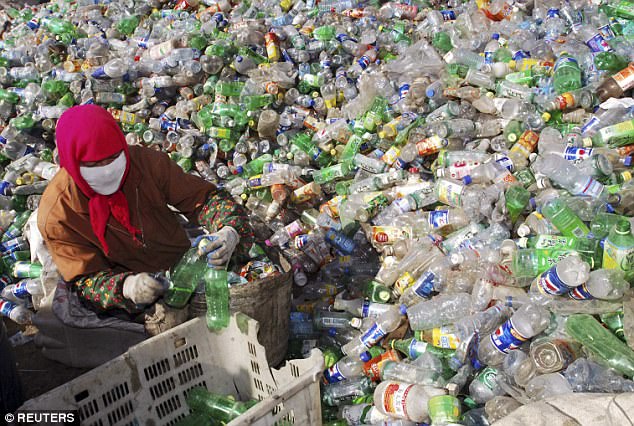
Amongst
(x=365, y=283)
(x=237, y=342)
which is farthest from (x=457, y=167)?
(x=237, y=342)

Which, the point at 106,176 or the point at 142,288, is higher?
the point at 106,176

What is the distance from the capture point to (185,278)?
11.3ft

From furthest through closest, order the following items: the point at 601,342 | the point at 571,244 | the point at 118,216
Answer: the point at 118,216, the point at 571,244, the point at 601,342

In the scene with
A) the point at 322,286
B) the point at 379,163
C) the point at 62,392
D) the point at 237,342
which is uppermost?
the point at 62,392

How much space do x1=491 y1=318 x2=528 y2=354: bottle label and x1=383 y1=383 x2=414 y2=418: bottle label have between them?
53 centimetres

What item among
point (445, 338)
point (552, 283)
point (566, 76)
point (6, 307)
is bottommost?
point (6, 307)

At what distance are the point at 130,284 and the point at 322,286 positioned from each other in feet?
5.66

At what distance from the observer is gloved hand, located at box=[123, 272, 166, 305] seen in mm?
2982

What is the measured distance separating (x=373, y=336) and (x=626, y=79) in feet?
9.05

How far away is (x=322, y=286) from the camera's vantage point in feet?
14.6

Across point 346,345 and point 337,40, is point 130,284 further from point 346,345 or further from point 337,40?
point 337,40

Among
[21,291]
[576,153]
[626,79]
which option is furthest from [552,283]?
[21,291]

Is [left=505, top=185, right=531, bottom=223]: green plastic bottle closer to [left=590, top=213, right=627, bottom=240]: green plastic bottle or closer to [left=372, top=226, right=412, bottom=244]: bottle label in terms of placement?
[left=590, top=213, right=627, bottom=240]: green plastic bottle

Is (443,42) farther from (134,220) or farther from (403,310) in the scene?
(134,220)
